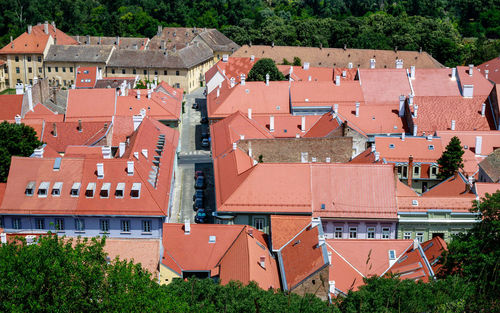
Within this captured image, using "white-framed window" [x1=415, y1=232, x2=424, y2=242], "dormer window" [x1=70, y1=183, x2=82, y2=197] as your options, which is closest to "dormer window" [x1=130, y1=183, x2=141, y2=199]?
"dormer window" [x1=70, y1=183, x2=82, y2=197]

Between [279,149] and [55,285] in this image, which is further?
[279,149]

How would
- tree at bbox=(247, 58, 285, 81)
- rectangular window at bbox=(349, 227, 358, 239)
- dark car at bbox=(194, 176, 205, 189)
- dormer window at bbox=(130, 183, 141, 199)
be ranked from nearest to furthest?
1. dormer window at bbox=(130, 183, 141, 199)
2. rectangular window at bbox=(349, 227, 358, 239)
3. dark car at bbox=(194, 176, 205, 189)
4. tree at bbox=(247, 58, 285, 81)

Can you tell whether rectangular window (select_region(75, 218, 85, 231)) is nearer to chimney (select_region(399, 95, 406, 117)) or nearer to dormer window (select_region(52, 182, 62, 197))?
dormer window (select_region(52, 182, 62, 197))

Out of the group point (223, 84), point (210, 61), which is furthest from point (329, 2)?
point (223, 84)

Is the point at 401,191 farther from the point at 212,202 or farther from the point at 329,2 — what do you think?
the point at 329,2

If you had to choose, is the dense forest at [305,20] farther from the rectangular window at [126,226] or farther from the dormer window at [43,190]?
the dormer window at [43,190]

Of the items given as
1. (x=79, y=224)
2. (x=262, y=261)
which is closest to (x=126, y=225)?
(x=79, y=224)

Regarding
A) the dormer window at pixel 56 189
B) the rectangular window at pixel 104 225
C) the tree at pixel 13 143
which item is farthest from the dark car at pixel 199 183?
the dormer window at pixel 56 189
